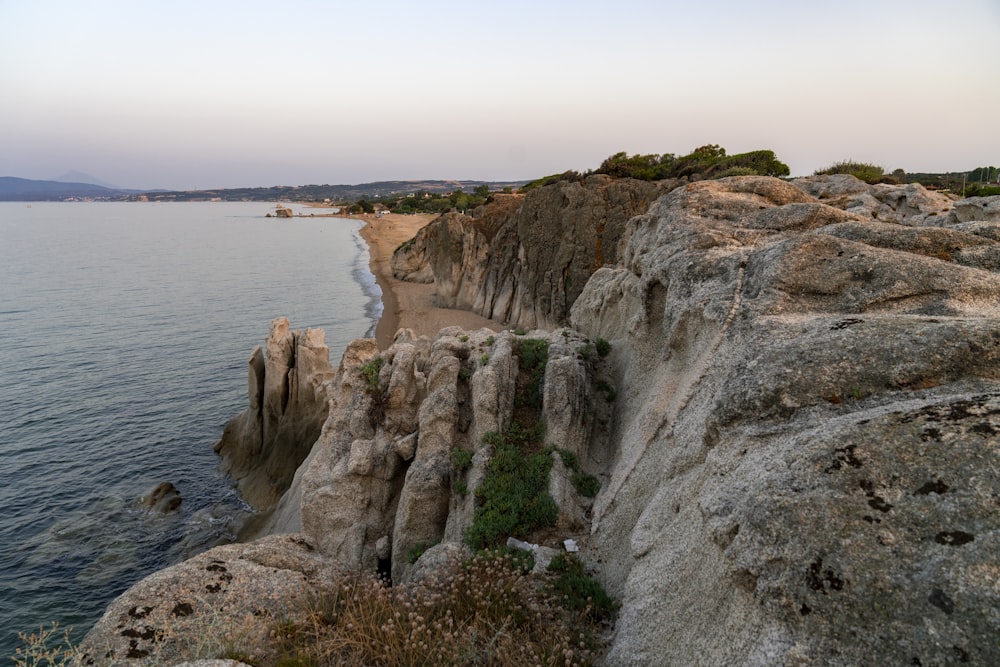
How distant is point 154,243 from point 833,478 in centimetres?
12498

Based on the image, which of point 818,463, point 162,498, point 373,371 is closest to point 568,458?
point 373,371

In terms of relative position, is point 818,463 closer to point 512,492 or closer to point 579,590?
point 579,590

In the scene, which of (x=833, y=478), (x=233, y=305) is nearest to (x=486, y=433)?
(x=833, y=478)

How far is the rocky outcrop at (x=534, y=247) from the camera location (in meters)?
33.2

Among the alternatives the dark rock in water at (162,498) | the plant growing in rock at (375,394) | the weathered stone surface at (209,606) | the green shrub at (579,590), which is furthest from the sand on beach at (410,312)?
the green shrub at (579,590)

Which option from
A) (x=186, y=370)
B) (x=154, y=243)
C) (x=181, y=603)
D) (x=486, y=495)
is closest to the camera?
(x=181, y=603)

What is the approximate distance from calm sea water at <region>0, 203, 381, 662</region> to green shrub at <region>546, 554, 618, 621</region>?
1490 centimetres

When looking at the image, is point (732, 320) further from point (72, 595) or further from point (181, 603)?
point (72, 595)

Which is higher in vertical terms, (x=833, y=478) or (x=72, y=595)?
(x=833, y=478)

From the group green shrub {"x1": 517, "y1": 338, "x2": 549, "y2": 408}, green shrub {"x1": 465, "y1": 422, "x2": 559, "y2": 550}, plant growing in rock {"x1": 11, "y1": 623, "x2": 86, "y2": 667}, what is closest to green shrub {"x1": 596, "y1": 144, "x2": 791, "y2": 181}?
green shrub {"x1": 517, "y1": 338, "x2": 549, "y2": 408}

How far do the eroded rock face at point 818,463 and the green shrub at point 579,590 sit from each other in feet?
1.49

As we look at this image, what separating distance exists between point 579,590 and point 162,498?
2018 centimetres

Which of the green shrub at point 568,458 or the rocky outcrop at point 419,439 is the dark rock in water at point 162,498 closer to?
the rocky outcrop at point 419,439

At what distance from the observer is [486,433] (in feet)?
41.1
